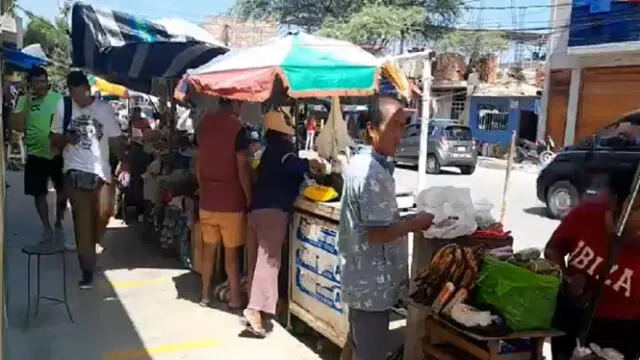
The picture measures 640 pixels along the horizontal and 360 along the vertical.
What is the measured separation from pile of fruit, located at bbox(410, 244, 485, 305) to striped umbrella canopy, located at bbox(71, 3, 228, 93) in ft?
15.1

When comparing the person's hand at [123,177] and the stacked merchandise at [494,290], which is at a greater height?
the stacked merchandise at [494,290]

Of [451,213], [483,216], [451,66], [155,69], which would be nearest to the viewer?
[451,213]

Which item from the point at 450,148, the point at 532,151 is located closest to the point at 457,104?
the point at 532,151

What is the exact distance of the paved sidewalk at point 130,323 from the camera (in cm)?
436

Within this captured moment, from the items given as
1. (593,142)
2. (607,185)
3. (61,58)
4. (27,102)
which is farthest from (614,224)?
(61,58)

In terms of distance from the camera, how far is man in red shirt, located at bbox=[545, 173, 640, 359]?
2.63m

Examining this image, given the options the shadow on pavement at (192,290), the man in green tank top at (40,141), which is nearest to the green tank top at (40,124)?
the man in green tank top at (40,141)

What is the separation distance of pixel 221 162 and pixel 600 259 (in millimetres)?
2984

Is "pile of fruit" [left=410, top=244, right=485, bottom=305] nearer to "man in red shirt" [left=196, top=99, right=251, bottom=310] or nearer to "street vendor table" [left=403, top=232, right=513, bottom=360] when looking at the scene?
"street vendor table" [left=403, top=232, right=513, bottom=360]

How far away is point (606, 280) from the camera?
2.66 m

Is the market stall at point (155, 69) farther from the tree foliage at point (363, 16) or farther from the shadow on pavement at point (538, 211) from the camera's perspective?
the tree foliage at point (363, 16)

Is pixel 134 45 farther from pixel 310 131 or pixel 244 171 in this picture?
pixel 310 131

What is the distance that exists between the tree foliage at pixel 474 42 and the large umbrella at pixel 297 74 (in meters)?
24.9

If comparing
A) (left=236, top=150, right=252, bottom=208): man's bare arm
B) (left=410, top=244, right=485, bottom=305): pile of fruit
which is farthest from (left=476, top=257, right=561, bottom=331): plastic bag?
(left=236, top=150, right=252, bottom=208): man's bare arm
